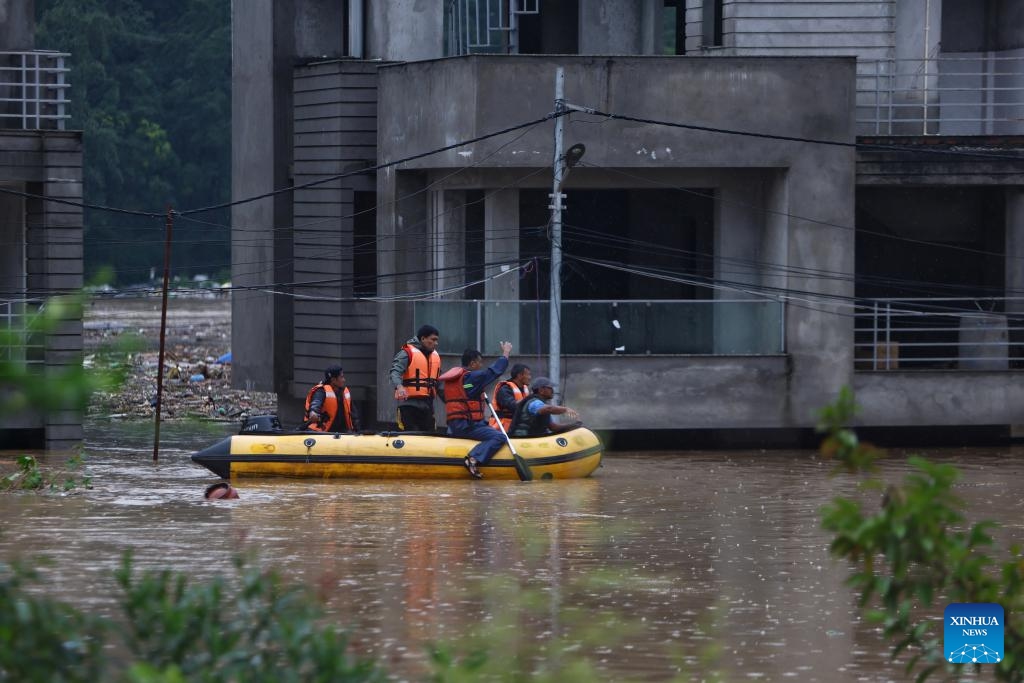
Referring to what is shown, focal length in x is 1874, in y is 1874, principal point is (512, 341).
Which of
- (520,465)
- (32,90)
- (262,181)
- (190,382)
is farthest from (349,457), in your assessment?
(190,382)

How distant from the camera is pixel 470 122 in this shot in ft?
86.9

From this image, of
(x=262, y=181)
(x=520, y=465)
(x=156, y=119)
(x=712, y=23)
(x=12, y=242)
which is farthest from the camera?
(x=156, y=119)

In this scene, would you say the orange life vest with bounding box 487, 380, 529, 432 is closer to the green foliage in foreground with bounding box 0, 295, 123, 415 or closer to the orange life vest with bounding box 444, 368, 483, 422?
the orange life vest with bounding box 444, 368, 483, 422

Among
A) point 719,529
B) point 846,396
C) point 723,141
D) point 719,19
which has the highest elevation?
point 719,19

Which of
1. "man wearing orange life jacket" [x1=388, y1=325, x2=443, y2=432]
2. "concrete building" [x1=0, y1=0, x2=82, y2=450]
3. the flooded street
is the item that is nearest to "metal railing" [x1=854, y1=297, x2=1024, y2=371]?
the flooded street

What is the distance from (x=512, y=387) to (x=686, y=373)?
3.95 m

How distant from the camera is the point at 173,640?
5457 millimetres

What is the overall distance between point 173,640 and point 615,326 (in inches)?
838

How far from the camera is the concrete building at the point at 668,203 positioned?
87.2ft

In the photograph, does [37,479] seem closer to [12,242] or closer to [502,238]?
[12,242]

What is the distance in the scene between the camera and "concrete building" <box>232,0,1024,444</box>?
26.6 metres

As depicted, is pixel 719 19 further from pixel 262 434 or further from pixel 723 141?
pixel 262 434

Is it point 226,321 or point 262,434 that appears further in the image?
point 226,321

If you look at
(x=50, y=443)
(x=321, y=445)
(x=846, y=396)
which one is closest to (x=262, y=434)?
(x=321, y=445)
